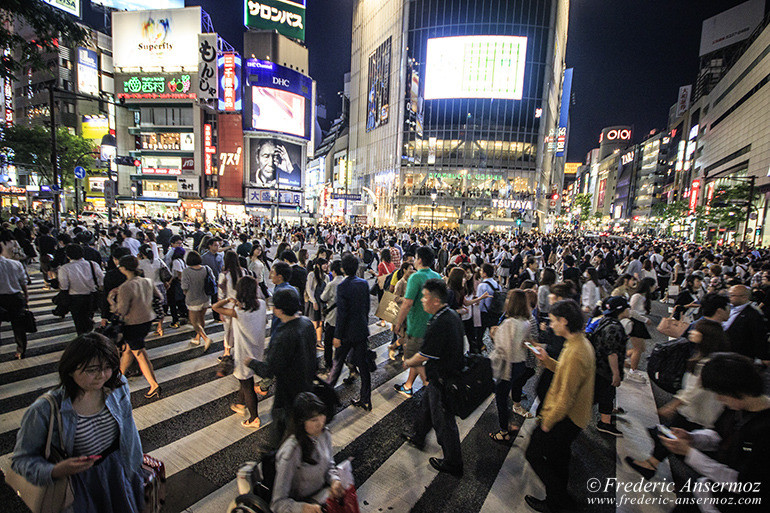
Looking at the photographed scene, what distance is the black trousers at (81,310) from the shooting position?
5.85m

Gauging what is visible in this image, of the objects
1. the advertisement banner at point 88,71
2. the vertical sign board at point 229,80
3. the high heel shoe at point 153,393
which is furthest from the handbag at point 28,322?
the advertisement banner at point 88,71

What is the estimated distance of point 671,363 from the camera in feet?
12.2

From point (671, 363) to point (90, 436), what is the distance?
5215 mm

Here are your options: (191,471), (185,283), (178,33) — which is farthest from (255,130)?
(191,471)

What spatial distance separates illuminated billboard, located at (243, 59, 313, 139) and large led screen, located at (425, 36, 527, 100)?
70.4 ft

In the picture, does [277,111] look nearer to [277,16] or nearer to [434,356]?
[277,16]

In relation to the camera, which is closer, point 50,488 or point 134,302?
point 50,488

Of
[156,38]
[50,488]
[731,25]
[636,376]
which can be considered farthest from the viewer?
[731,25]

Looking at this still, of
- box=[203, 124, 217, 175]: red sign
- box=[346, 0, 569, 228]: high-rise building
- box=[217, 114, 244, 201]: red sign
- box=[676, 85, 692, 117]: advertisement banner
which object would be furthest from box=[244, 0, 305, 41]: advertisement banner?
box=[676, 85, 692, 117]: advertisement banner

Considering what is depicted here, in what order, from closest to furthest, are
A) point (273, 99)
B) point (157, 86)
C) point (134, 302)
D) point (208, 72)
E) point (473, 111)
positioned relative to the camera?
point (134, 302) < point (208, 72) < point (157, 86) < point (273, 99) < point (473, 111)

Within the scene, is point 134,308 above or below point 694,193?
below

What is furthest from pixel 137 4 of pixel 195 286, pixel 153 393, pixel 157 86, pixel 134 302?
pixel 153 393

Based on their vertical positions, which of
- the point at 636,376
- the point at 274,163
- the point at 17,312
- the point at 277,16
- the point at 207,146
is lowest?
the point at 636,376

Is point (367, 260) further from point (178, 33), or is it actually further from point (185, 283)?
point (178, 33)
